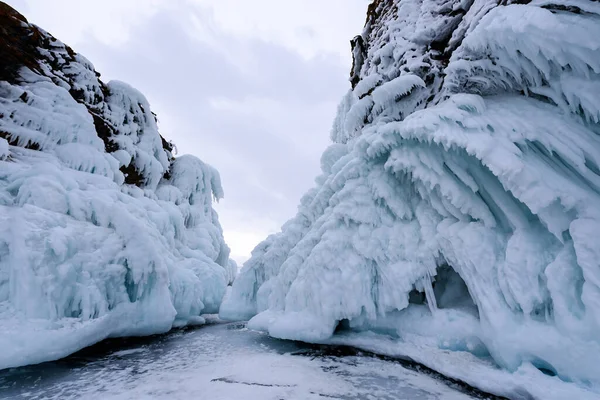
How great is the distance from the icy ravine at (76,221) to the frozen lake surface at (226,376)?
0.94 m

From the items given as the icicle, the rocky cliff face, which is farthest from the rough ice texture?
the rocky cliff face

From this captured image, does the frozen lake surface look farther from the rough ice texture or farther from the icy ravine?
the icy ravine

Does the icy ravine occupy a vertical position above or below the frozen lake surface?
above

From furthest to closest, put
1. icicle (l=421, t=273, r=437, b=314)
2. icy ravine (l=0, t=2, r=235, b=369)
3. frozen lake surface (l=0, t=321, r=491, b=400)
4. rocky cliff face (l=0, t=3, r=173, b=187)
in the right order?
rocky cliff face (l=0, t=3, r=173, b=187)
icy ravine (l=0, t=2, r=235, b=369)
icicle (l=421, t=273, r=437, b=314)
frozen lake surface (l=0, t=321, r=491, b=400)

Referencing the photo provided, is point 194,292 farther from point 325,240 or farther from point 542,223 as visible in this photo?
point 542,223

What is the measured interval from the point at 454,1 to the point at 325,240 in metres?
7.75

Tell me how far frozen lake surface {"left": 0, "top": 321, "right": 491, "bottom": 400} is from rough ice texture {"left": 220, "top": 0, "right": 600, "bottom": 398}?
2.20 feet

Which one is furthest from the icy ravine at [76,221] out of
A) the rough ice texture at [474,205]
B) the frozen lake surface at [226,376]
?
the rough ice texture at [474,205]

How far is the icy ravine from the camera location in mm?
6578

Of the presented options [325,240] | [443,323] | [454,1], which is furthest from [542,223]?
[454,1]

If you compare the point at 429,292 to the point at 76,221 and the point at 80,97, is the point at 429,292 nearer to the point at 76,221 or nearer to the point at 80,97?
the point at 76,221

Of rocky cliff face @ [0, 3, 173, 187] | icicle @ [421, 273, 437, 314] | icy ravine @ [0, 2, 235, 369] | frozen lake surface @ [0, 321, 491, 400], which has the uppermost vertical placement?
rocky cliff face @ [0, 3, 173, 187]

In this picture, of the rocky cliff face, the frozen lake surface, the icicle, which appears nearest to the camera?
the frozen lake surface

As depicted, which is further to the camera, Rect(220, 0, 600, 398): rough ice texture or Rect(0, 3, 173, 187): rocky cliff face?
Rect(0, 3, 173, 187): rocky cliff face
